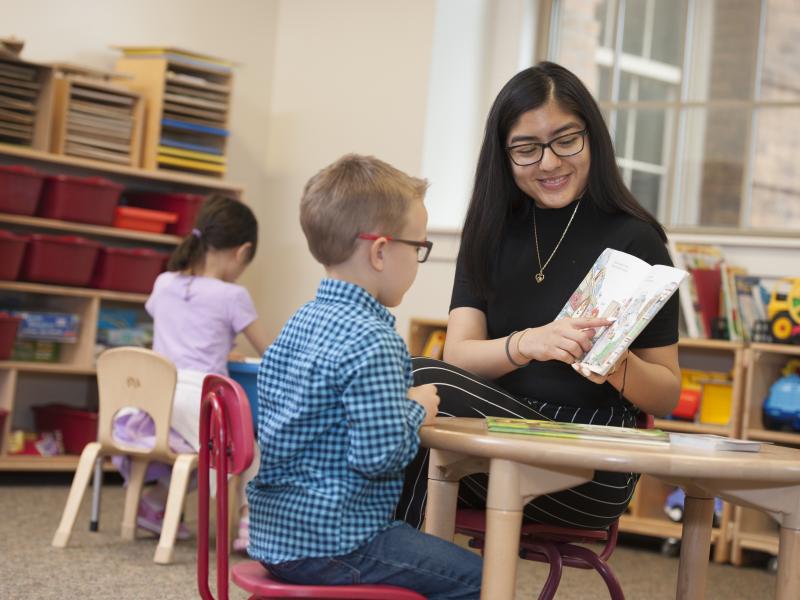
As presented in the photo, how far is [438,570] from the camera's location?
58.8 inches

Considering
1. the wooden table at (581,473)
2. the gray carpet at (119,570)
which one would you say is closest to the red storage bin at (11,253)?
the gray carpet at (119,570)

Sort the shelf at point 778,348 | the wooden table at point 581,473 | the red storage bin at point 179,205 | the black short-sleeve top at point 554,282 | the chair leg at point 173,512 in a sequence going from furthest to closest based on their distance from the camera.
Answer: the red storage bin at point 179,205 < the shelf at point 778,348 < the chair leg at point 173,512 < the black short-sleeve top at point 554,282 < the wooden table at point 581,473

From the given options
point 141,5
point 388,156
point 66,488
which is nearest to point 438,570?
point 66,488

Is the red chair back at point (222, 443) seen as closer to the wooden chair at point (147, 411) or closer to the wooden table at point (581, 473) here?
the wooden table at point (581, 473)

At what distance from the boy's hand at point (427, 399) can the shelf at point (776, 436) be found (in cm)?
238

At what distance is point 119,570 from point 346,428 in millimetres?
1830

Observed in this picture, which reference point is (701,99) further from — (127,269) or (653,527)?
(127,269)

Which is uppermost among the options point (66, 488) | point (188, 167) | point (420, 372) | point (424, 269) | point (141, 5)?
point (141, 5)

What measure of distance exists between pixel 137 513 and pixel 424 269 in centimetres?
176

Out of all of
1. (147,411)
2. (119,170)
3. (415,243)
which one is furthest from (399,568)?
(119,170)

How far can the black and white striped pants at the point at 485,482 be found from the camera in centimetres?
186

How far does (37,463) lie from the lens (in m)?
4.37

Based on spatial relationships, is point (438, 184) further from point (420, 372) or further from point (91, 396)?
point (420, 372)

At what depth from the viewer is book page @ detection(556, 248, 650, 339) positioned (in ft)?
5.52
